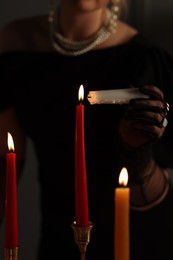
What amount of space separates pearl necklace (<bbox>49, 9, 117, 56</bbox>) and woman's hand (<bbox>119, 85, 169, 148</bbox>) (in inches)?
6.3

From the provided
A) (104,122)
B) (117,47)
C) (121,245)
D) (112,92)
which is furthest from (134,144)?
(121,245)

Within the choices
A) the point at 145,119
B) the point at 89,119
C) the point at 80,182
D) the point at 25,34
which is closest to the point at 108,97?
the point at 80,182

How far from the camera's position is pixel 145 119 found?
74 cm

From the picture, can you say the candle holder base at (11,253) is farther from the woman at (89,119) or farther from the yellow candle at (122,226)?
the woman at (89,119)

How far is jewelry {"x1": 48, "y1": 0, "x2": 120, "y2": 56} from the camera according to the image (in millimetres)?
919

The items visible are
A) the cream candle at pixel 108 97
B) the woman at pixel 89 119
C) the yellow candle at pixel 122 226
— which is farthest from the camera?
the woman at pixel 89 119

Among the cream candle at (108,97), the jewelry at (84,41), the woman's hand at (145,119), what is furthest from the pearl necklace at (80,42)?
the cream candle at (108,97)

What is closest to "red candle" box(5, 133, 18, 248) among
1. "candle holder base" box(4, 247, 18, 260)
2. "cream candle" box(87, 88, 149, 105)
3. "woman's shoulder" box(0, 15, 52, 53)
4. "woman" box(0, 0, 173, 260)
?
"candle holder base" box(4, 247, 18, 260)

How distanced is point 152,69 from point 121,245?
1.96 ft

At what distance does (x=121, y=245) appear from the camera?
35cm

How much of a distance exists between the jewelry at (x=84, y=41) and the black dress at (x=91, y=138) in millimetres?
15

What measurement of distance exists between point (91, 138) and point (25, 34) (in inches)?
9.8

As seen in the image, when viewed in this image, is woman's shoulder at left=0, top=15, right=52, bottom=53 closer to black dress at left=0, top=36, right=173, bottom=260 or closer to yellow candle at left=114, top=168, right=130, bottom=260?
black dress at left=0, top=36, right=173, bottom=260

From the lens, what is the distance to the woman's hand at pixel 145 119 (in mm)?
700
